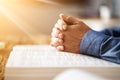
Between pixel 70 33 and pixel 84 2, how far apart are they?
2.08 metres

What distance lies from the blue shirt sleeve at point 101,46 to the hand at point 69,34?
3 centimetres

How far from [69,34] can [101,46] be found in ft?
0.45

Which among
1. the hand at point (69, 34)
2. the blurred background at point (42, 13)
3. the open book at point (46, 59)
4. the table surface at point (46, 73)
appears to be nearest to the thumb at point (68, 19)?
the hand at point (69, 34)

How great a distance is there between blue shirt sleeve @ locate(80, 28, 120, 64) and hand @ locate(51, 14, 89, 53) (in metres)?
0.03

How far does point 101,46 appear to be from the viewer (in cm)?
72

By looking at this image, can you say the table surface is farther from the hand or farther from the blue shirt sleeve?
the hand

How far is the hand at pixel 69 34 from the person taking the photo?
2.58 feet

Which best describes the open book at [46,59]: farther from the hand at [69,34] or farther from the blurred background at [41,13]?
the blurred background at [41,13]

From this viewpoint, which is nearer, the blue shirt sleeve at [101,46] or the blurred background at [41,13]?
the blue shirt sleeve at [101,46]

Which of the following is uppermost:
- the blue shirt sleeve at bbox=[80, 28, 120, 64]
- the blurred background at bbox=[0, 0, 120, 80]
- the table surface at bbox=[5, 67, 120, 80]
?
the blue shirt sleeve at bbox=[80, 28, 120, 64]

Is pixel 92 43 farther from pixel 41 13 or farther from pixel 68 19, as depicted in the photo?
pixel 41 13

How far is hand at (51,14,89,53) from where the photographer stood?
0.79 meters

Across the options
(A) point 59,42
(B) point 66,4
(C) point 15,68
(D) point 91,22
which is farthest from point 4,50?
(B) point 66,4

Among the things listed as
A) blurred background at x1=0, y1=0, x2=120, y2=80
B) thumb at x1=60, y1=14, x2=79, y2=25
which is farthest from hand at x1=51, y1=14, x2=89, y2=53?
blurred background at x1=0, y1=0, x2=120, y2=80
